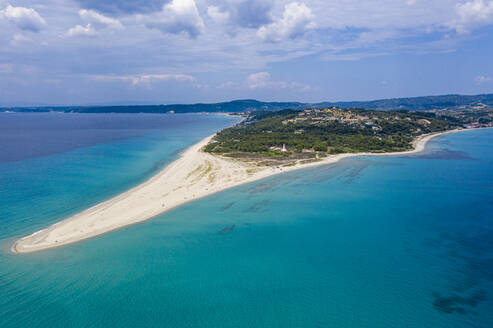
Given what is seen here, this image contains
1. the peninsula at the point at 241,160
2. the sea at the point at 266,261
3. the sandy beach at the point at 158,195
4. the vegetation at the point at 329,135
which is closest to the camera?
the sea at the point at 266,261

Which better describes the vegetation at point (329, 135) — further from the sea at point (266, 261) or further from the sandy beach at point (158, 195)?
the sea at point (266, 261)

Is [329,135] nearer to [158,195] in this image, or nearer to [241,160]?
[241,160]

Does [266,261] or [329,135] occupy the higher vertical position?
[329,135]

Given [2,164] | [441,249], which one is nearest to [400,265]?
[441,249]

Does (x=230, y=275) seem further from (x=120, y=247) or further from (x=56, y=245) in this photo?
(x=56, y=245)

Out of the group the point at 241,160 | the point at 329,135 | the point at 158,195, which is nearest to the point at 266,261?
the point at 158,195

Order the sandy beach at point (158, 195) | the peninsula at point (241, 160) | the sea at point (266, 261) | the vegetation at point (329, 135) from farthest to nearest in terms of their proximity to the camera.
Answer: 1. the vegetation at point (329, 135)
2. the peninsula at point (241, 160)
3. the sandy beach at point (158, 195)
4. the sea at point (266, 261)

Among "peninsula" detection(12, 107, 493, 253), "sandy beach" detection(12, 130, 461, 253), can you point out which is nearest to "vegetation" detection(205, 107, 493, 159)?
"peninsula" detection(12, 107, 493, 253)

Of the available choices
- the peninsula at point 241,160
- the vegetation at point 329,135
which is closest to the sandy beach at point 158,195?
the peninsula at point 241,160
